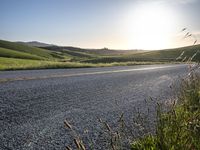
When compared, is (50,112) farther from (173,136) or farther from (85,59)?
(85,59)

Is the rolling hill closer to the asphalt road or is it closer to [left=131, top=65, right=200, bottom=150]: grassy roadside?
[left=131, top=65, right=200, bottom=150]: grassy roadside

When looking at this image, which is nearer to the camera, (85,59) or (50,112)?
(50,112)

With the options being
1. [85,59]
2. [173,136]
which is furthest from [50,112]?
[85,59]

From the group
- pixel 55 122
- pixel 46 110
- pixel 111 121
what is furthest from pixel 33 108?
pixel 111 121

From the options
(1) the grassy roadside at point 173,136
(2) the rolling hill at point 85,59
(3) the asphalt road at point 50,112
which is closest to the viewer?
(1) the grassy roadside at point 173,136

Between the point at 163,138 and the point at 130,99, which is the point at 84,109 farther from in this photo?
the point at 163,138

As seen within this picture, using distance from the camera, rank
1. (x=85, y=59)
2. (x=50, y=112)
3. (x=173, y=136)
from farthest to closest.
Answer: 1. (x=85, y=59)
2. (x=50, y=112)
3. (x=173, y=136)

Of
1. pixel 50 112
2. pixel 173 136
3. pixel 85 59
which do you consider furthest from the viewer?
pixel 85 59

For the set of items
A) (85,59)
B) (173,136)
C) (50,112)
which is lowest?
(85,59)

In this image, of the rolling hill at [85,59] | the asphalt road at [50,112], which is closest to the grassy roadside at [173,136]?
the rolling hill at [85,59]

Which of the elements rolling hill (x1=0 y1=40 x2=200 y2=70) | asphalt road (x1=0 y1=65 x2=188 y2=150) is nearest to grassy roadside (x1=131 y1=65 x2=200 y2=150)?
rolling hill (x1=0 y1=40 x2=200 y2=70)

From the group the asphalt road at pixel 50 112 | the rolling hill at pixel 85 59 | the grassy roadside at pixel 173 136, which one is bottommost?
the rolling hill at pixel 85 59

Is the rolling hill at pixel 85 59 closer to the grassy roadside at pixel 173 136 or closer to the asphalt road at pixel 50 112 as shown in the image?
the grassy roadside at pixel 173 136

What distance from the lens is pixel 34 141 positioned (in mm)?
5051
